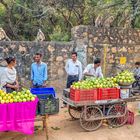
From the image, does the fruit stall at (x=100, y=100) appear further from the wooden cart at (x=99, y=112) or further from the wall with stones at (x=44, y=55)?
the wall with stones at (x=44, y=55)

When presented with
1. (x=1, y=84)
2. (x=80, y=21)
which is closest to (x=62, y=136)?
(x=1, y=84)

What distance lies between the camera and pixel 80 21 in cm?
1524

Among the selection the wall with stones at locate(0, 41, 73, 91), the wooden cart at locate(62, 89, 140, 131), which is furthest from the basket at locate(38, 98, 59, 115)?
the wall with stones at locate(0, 41, 73, 91)

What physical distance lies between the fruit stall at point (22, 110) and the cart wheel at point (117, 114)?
1.70 m

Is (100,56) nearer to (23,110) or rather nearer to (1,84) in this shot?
(1,84)

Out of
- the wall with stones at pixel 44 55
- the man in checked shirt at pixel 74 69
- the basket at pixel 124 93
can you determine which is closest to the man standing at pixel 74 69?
the man in checked shirt at pixel 74 69

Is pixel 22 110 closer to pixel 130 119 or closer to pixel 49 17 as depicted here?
pixel 130 119

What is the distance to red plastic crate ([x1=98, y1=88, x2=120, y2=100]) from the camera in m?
7.74

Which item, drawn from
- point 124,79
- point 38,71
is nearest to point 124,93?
point 124,79

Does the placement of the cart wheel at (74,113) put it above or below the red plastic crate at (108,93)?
below

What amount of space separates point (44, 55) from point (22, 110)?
191 inches

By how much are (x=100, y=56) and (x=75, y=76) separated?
2.66 m

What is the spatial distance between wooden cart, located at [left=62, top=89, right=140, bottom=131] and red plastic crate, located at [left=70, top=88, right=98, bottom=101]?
0.31ft

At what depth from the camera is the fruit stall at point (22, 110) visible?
6.50 meters
